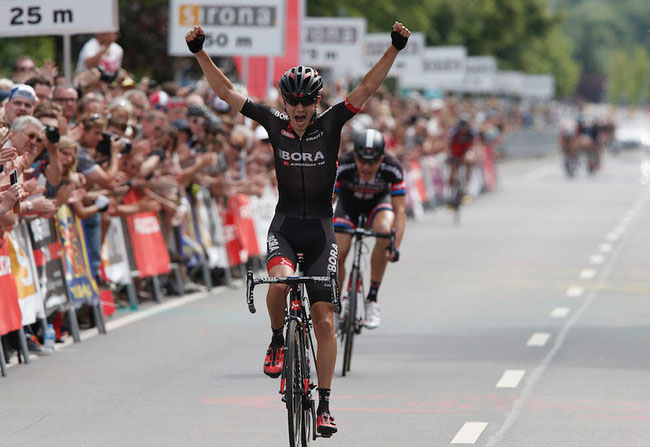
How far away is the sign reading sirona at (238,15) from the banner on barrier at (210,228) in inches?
166

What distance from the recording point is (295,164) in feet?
27.8

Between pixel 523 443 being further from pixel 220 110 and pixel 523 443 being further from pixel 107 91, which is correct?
pixel 220 110

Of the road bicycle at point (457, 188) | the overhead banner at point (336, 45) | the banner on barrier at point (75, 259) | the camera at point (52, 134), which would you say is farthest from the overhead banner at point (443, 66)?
the camera at point (52, 134)

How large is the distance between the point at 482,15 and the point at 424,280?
58.4 metres

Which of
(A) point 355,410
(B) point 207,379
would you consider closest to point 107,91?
(B) point 207,379

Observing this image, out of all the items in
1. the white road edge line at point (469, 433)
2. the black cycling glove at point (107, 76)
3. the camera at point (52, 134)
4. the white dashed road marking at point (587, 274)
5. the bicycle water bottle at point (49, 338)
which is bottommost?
the white dashed road marking at point (587, 274)

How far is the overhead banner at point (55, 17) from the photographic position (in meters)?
14.9

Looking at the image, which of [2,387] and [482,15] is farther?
[482,15]

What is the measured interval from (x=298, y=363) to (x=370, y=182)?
4392mm

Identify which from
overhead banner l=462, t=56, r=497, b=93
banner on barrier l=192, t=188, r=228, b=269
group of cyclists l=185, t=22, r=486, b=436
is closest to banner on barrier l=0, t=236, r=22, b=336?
group of cyclists l=185, t=22, r=486, b=436

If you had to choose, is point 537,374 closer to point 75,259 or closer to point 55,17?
point 75,259

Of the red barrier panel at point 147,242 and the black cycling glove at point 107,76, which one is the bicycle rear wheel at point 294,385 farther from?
the black cycling glove at point 107,76

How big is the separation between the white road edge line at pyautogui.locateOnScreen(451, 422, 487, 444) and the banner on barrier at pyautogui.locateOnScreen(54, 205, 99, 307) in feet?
15.4

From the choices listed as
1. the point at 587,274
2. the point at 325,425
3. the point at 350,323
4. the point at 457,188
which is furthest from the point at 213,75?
the point at 457,188
